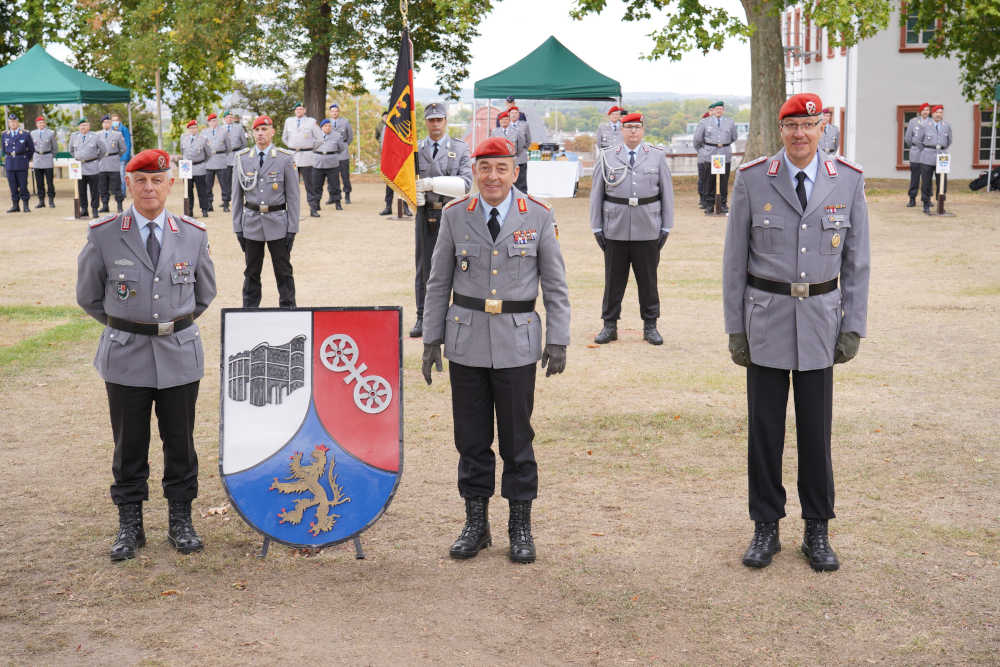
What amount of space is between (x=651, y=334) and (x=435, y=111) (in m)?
2.95

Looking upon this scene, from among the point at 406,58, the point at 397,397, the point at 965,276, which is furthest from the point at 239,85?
the point at 397,397

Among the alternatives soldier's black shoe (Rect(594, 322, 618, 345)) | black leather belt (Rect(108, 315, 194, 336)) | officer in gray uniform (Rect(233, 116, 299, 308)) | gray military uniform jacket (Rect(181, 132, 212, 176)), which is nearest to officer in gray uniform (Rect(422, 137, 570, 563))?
black leather belt (Rect(108, 315, 194, 336))

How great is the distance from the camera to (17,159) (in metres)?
26.3

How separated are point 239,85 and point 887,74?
24.1 m

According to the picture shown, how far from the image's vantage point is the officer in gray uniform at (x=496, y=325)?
5.81m

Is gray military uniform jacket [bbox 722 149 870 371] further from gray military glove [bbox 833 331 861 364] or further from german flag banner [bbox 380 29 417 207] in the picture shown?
german flag banner [bbox 380 29 417 207]

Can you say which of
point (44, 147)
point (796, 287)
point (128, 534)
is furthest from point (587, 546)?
point (44, 147)

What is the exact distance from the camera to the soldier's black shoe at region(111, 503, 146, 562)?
19.1 ft

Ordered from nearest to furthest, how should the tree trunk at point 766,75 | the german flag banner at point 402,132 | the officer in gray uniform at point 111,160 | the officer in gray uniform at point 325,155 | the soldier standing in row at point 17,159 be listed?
the german flag banner at point 402,132
the officer in gray uniform at point 111,160
the officer in gray uniform at point 325,155
the soldier standing in row at point 17,159
the tree trunk at point 766,75

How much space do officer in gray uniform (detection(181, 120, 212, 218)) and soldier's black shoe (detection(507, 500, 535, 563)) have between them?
20079 millimetres

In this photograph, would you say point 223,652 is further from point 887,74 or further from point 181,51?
point 887,74

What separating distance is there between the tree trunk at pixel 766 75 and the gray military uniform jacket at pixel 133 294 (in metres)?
24.2

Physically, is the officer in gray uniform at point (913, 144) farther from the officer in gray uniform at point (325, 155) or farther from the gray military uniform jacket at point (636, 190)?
the gray military uniform jacket at point (636, 190)

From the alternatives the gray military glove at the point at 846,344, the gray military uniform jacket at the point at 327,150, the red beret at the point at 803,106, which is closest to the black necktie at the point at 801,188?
the red beret at the point at 803,106
